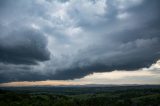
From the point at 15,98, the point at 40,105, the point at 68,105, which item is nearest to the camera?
→ the point at 68,105

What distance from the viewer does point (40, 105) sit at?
112438mm

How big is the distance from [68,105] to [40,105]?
65.2 ft

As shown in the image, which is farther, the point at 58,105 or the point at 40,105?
the point at 40,105

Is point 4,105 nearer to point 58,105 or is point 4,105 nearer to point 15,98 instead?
point 58,105

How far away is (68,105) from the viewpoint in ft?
326

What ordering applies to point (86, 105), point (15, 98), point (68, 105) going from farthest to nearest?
point (86, 105)
point (15, 98)
point (68, 105)

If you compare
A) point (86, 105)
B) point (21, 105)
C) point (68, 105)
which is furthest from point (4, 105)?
point (86, 105)

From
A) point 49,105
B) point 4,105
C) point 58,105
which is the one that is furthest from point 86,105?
point 4,105

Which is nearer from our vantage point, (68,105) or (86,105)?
(68,105)

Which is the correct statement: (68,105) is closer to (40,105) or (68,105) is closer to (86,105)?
(40,105)

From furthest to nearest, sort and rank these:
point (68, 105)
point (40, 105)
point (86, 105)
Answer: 1. point (86, 105)
2. point (40, 105)
3. point (68, 105)

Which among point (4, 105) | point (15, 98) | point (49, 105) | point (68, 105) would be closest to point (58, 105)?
point (68, 105)

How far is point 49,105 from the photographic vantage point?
375 ft

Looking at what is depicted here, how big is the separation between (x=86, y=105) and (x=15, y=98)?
152 feet
